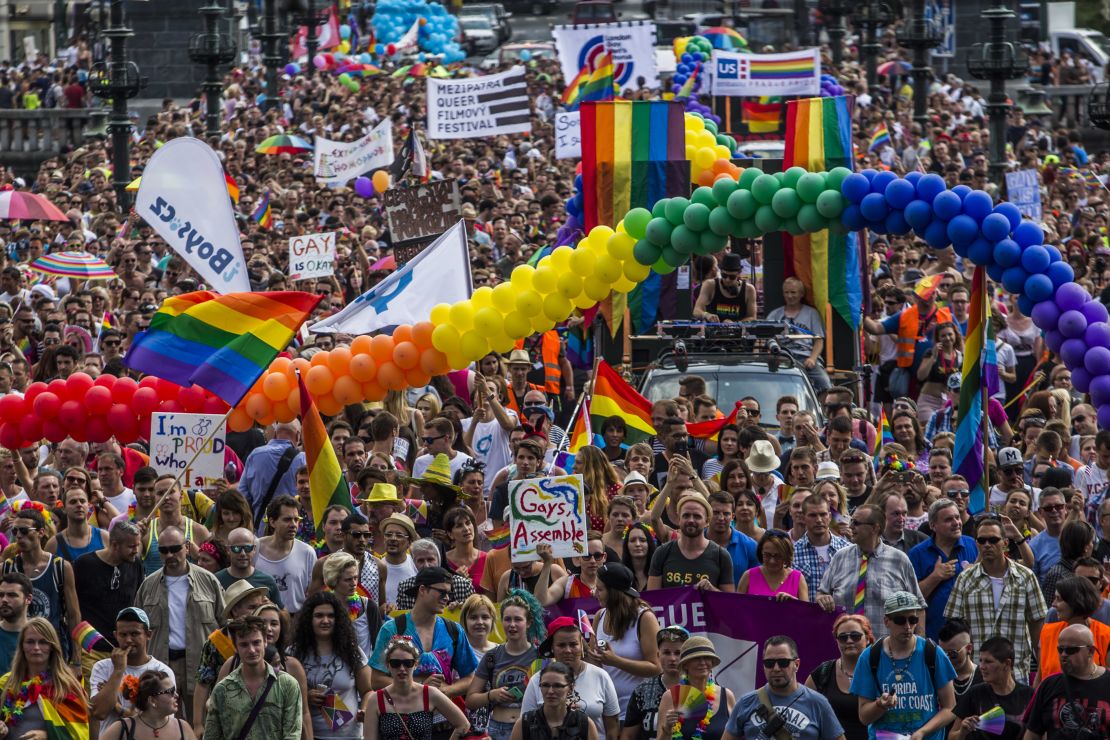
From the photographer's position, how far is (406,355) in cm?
1597

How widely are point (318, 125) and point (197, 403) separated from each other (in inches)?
886

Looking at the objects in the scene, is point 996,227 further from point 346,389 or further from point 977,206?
point 346,389

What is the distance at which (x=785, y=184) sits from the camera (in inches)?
646

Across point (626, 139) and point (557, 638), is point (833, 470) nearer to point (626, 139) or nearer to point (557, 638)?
point (557, 638)

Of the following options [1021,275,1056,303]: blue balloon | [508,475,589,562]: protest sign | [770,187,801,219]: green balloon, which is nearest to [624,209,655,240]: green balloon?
[770,187,801,219]: green balloon

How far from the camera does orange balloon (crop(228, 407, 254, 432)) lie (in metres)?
15.5

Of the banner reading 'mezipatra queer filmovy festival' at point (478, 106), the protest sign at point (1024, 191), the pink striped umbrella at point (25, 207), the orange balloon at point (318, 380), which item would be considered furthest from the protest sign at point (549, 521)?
the banner reading 'mezipatra queer filmovy festival' at point (478, 106)

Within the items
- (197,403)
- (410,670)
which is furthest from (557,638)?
(197,403)

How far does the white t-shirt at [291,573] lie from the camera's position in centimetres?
1239

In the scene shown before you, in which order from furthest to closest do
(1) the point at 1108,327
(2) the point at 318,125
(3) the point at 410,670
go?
1. (2) the point at 318,125
2. (1) the point at 1108,327
3. (3) the point at 410,670

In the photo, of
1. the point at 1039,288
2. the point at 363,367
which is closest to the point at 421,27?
the point at 363,367

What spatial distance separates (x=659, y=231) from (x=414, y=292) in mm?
1756

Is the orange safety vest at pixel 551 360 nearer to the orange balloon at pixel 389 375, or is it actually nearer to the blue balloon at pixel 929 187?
the orange balloon at pixel 389 375

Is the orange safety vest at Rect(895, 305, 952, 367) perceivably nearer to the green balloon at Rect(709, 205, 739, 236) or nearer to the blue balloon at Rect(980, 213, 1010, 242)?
the green balloon at Rect(709, 205, 739, 236)
